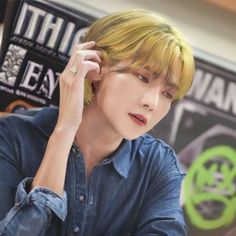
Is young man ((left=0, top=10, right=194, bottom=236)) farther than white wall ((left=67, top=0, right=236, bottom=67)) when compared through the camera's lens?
No

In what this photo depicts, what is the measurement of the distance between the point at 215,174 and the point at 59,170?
1.79ft

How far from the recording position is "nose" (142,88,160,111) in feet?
2.28

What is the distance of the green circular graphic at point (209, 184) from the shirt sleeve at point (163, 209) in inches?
10.3

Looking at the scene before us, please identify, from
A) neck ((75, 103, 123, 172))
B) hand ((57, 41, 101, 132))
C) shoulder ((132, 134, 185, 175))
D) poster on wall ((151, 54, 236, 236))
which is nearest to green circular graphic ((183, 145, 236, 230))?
poster on wall ((151, 54, 236, 236))

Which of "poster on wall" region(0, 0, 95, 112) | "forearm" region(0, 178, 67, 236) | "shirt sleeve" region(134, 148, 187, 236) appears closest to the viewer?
"forearm" region(0, 178, 67, 236)

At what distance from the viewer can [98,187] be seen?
0.78 metres

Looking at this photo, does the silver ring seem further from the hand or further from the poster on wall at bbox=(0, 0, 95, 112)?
the poster on wall at bbox=(0, 0, 95, 112)

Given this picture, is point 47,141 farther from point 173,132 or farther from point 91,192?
point 173,132

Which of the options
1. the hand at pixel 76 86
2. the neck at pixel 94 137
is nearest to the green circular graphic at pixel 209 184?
the neck at pixel 94 137

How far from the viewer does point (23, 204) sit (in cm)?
65

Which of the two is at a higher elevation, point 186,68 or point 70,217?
point 186,68

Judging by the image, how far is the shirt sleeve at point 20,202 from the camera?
65cm

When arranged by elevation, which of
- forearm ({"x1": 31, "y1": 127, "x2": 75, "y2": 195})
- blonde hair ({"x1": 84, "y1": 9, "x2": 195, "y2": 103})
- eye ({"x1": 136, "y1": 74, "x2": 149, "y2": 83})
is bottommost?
forearm ({"x1": 31, "y1": 127, "x2": 75, "y2": 195})

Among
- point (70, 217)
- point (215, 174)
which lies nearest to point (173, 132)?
point (215, 174)
